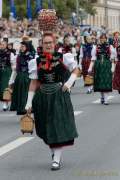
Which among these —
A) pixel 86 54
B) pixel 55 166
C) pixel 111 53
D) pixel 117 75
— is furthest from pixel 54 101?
pixel 86 54

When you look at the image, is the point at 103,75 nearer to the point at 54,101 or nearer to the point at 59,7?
the point at 54,101

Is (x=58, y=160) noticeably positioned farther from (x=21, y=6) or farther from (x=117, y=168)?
(x=21, y=6)

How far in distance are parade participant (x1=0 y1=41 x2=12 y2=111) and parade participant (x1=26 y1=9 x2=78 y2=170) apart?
938 cm

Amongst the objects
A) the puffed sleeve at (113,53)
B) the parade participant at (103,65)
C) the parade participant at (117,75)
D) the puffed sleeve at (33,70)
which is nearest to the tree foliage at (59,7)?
the parade participant at (117,75)

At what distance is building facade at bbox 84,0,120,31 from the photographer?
112 m

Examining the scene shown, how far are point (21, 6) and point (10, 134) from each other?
141 ft

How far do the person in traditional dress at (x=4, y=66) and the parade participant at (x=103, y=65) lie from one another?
1.89 m

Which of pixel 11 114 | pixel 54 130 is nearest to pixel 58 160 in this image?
pixel 54 130

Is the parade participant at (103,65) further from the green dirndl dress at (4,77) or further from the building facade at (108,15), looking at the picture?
the building facade at (108,15)

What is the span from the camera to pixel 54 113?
1131 centimetres

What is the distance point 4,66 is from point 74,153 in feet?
29.3

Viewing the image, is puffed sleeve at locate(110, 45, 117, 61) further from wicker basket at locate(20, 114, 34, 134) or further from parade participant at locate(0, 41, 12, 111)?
wicker basket at locate(20, 114, 34, 134)

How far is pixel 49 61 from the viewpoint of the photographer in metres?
11.3

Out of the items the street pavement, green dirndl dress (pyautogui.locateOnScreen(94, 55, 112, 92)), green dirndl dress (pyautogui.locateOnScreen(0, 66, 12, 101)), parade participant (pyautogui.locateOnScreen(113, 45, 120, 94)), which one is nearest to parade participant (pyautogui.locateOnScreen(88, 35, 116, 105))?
green dirndl dress (pyautogui.locateOnScreen(94, 55, 112, 92))
